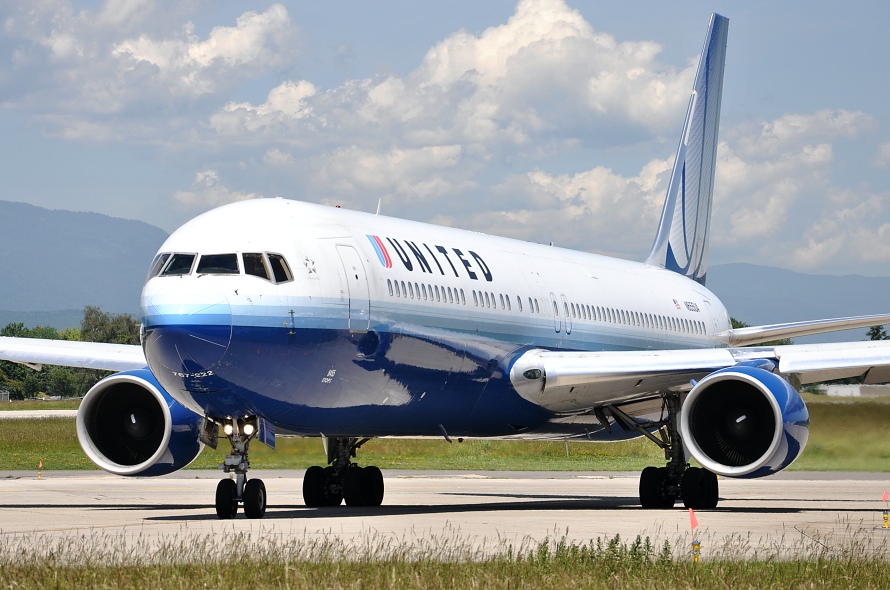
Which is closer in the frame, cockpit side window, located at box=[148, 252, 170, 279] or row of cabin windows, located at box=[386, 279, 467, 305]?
cockpit side window, located at box=[148, 252, 170, 279]

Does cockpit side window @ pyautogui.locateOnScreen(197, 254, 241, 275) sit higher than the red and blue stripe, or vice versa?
the red and blue stripe

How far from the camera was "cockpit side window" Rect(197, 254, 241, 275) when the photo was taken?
17.7m

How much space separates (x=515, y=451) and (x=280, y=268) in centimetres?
3266

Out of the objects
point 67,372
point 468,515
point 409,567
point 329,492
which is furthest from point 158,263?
point 67,372

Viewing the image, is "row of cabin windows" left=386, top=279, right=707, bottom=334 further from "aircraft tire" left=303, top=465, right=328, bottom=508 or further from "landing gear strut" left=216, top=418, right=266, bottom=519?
"aircraft tire" left=303, top=465, right=328, bottom=508

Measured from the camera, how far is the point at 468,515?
20203 millimetres

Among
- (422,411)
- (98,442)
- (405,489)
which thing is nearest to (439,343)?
(422,411)

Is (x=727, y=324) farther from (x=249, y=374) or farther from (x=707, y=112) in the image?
(x=249, y=374)

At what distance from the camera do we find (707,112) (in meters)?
36.3

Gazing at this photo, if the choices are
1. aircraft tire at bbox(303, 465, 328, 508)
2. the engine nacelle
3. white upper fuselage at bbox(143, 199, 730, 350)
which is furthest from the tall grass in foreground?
aircraft tire at bbox(303, 465, 328, 508)

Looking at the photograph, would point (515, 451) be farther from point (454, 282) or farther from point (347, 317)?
point (347, 317)

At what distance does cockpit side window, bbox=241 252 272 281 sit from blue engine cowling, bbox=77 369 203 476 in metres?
3.42

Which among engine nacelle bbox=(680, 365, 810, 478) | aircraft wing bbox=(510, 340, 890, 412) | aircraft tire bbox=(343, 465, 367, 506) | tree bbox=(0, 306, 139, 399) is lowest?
aircraft tire bbox=(343, 465, 367, 506)

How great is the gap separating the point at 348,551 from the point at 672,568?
115 inches
